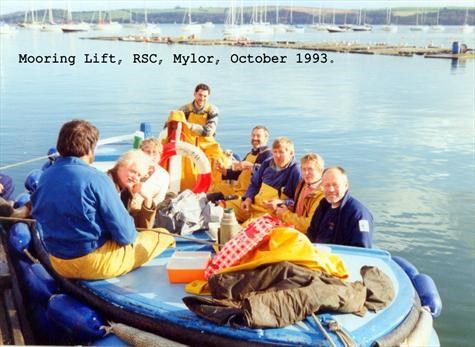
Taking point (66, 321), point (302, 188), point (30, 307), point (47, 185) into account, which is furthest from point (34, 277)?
point (302, 188)

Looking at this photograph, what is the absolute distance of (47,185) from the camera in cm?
387

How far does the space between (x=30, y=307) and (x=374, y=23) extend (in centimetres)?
18864

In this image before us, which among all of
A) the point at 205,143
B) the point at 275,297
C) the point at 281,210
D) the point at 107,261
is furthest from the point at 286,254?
the point at 205,143

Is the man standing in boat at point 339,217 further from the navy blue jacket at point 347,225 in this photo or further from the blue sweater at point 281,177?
the blue sweater at point 281,177

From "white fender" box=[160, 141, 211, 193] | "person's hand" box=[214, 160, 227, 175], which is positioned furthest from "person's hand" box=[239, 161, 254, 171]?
"person's hand" box=[214, 160, 227, 175]

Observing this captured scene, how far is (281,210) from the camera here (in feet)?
18.2

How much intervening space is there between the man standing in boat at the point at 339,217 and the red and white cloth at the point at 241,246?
0.74m

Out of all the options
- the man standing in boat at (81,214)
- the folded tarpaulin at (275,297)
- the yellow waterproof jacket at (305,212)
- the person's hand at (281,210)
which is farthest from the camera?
the person's hand at (281,210)

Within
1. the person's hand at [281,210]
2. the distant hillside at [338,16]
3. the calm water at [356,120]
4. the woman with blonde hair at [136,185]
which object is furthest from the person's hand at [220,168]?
the distant hillside at [338,16]

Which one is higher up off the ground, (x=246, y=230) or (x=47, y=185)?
(x=47, y=185)

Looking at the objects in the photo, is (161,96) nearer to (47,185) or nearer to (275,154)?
(275,154)

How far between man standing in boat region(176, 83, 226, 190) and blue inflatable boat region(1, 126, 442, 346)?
244 cm

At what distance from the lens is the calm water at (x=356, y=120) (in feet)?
27.9

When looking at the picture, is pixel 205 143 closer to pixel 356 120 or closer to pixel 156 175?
pixel 156 175
